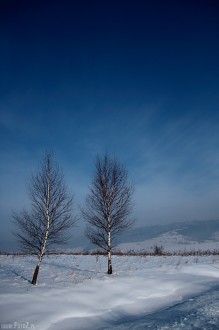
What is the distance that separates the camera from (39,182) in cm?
1308

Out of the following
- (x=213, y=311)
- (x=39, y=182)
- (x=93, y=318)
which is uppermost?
Answer: (x=39, y=182)

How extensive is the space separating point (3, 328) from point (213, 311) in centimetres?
549

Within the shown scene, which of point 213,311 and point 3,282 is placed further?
point 3,282

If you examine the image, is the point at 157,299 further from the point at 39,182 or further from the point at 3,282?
the point at 39,182

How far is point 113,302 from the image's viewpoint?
8.90 meters

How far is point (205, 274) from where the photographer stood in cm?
1371

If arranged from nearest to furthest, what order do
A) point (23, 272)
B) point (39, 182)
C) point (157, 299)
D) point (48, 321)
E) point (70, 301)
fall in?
point (48, 321), point (70, 301), point (157, 299), point (39, 182), point (23, 272)

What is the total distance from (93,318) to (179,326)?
2.94m

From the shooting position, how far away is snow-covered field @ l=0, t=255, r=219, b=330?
6.45m

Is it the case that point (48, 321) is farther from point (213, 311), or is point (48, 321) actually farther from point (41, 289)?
point (213, 311)

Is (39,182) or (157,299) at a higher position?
(39,182)

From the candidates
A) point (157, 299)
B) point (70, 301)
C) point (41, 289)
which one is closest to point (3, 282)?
point (41, 289)

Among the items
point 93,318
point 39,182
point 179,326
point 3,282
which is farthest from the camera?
point 39,182

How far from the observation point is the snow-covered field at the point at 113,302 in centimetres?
645
